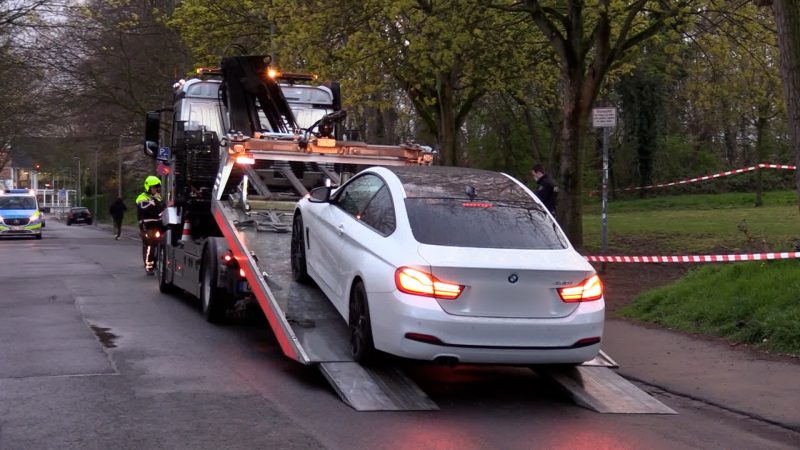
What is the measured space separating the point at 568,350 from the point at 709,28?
1423 cm

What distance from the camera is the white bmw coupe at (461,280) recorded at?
23.9 ft

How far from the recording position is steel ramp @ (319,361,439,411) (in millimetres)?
7352

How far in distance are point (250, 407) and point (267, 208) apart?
4.85 metres

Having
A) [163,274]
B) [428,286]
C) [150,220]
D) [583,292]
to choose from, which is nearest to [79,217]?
[150,220]

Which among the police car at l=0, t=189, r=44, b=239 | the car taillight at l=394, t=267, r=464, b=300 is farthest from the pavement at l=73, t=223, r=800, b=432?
the police car at l=0, t=189, r=44, b=239

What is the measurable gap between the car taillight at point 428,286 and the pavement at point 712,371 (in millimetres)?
2490

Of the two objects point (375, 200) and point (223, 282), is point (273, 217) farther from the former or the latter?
point (375, 200)

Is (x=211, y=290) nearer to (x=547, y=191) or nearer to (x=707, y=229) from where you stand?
(x=547, y=191)

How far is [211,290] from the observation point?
11.6 metres

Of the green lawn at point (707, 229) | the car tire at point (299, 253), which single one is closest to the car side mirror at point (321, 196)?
the car tire at point (299, 253)

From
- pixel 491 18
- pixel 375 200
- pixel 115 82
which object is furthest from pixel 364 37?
pixel 115 82

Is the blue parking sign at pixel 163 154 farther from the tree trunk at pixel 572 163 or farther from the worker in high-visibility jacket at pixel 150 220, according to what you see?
the tree trunk at pixel 572 163

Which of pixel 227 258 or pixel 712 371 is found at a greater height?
pixel 227 258

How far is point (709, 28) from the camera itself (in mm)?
19859
